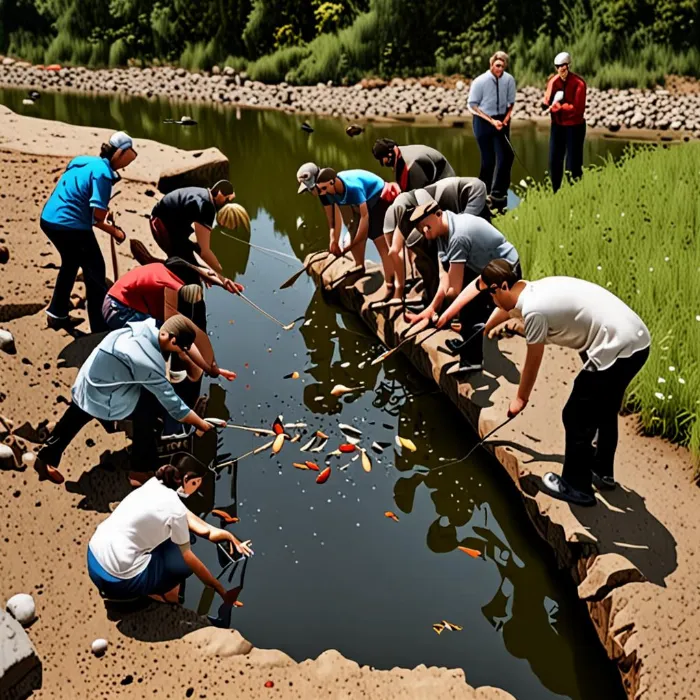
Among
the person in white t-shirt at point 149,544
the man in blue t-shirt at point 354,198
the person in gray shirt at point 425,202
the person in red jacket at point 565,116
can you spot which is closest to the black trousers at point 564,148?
the person in red jacket at point 565,116

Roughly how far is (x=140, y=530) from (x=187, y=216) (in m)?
3.14

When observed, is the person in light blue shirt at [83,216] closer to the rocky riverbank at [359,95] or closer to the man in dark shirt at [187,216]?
the man in dark shirt at [187,216]

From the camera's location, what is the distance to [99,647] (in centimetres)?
443

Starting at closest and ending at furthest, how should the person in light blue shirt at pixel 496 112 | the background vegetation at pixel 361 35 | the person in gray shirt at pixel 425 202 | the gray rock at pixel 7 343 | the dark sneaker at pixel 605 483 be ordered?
the dark sneaker at pixel 605 483 → the gray rock at pixel 7 343 → the person in gray shirt at pixel 425 202 → the person in light blue shirt at pixel 496 112 → the background vegetation at pixel 361 35

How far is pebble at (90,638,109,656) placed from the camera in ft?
14.5

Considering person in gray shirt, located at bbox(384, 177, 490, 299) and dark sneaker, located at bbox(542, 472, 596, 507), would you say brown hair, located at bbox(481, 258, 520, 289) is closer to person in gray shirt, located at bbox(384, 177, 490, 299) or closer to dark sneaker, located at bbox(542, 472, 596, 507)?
dark sneaker, located at bbox(542, 472, 596, 507)

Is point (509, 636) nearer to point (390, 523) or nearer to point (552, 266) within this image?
point (390, 523)

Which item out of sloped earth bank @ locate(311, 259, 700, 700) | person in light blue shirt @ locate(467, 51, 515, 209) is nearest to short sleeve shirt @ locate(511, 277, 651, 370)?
sloped earth bank @ locate(311, 259, 700, 700)

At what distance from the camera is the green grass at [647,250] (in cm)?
591

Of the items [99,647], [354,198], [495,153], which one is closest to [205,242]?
[354,198]

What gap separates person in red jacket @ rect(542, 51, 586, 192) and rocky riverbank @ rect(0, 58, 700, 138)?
478 centimetres

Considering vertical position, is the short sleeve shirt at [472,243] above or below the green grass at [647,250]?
above

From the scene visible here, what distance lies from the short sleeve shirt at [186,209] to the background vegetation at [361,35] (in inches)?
419

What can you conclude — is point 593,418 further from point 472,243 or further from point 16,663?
point 16,663
